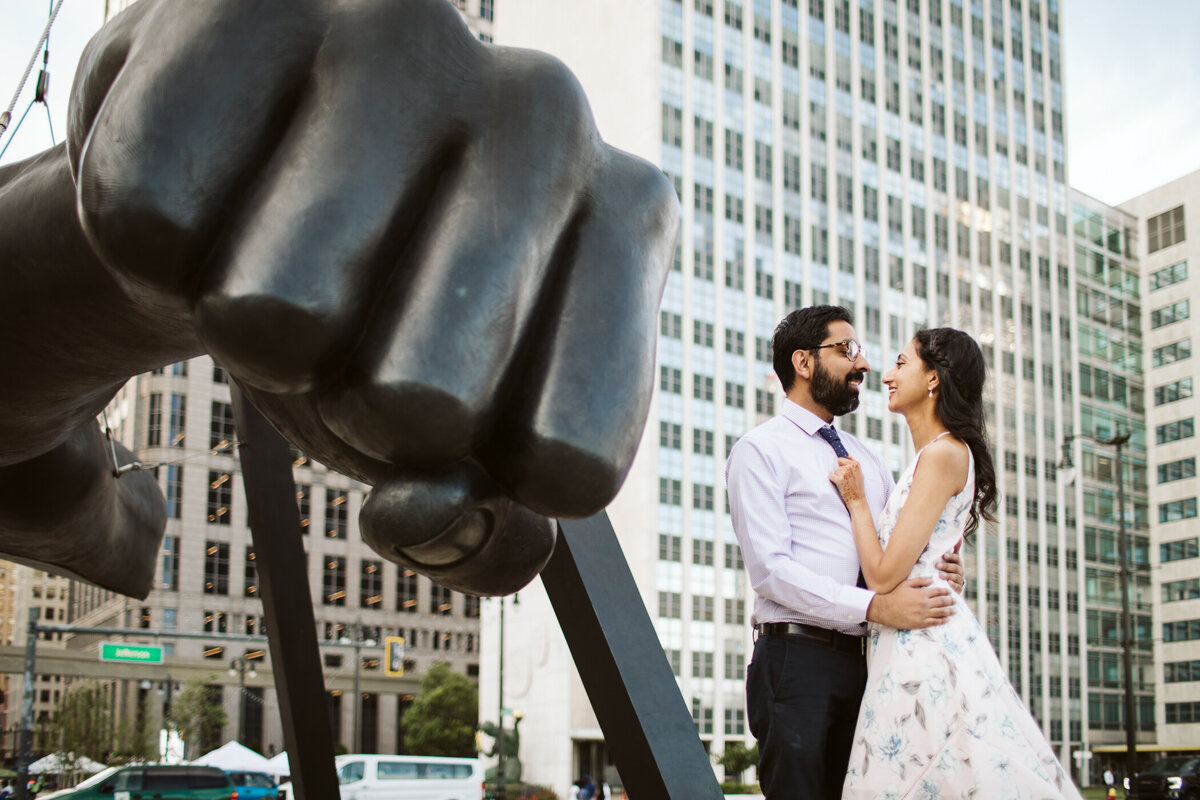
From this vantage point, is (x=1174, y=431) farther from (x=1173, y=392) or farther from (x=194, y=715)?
(x=194, y=715)

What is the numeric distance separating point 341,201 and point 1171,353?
266ft

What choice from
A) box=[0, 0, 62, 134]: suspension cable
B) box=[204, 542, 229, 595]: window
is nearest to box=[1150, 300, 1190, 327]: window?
box=[204, 542, 229, 595]: window

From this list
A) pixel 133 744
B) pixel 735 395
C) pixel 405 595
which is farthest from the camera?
pixel 405 595

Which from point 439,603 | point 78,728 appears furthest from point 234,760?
point 439,603

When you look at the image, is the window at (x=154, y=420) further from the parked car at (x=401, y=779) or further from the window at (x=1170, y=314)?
the window at (x=1170, y=314)

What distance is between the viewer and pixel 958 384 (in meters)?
2.39

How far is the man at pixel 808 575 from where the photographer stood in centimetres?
215

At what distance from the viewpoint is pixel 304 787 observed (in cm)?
235

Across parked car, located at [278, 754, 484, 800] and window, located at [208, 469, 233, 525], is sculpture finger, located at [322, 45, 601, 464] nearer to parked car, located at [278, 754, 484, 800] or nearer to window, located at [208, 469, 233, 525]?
parked car, located at [278, 754, 484, 800]

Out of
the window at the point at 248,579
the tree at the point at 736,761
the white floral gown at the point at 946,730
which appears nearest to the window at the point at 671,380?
the tree at the point at 736,761

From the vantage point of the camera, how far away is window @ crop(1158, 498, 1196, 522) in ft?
228

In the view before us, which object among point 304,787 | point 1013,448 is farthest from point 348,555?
point 304,787

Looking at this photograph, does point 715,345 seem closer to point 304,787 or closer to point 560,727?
point 560,727

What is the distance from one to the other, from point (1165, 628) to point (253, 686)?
52591 millimetres
